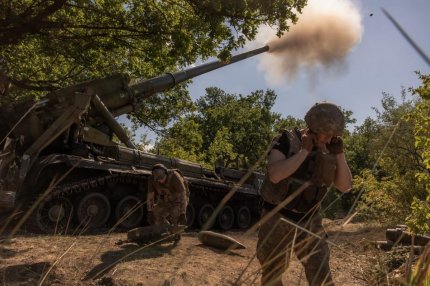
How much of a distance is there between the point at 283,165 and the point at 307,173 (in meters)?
0.37

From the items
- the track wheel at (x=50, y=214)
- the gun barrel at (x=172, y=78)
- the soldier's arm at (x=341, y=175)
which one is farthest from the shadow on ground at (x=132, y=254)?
the gun barrel at (x=172, y=78)

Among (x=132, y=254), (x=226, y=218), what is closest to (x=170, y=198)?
(x=132, y=254)

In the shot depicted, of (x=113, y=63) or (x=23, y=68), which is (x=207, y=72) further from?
(x=23, y=68)

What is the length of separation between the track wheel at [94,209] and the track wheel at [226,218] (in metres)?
5.11

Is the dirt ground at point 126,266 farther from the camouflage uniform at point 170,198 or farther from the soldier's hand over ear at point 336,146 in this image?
the soldier's hand over ear at point 336,146

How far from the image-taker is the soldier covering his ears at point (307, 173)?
3.58m

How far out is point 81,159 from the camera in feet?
31.0

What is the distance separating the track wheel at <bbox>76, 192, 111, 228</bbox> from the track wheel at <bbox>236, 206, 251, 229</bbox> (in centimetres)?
646

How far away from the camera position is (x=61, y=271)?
597 cm

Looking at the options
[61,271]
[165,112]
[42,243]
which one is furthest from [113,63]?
[61,271]

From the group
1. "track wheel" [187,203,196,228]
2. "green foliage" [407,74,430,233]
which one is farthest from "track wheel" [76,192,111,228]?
"green foliage" [407,74,430,233]

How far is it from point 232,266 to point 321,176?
451 centimetres

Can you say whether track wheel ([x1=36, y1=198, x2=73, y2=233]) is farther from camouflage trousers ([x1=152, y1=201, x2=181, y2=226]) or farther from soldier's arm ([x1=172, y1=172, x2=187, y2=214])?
soldier's arm ([x1=172, y1=172, x2=187, y2=214])

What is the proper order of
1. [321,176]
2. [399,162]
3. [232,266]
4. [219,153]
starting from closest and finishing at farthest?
1. [321,176]
2. [232,266]
3. [399,162]
4. [219,153]
